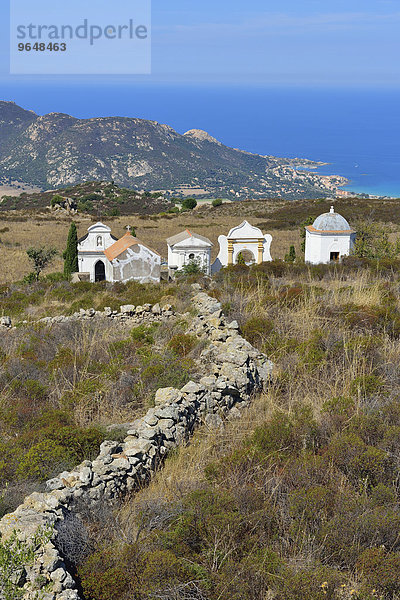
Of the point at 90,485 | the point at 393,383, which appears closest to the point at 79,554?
the point at 90,485

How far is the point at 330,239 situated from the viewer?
26.8 meters

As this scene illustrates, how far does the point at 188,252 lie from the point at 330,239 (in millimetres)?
7733

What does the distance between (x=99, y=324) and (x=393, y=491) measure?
27.8 feet

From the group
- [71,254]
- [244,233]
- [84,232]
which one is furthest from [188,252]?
[84,232]

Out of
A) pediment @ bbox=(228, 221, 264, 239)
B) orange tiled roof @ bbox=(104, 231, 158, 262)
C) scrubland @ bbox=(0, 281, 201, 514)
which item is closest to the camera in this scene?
scrubland @ bbox=(0, 281, 201, 514)

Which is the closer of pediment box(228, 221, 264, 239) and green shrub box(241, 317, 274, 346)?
green shrub box(241, 317, 274, 346)

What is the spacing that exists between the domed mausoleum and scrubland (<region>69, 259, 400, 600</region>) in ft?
66.4

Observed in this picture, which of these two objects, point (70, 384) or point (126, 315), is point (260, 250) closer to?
point (126, 315)

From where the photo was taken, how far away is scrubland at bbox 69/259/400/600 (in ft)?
11.5

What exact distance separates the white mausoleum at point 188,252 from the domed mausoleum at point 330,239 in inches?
229

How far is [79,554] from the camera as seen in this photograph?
12.0 feet

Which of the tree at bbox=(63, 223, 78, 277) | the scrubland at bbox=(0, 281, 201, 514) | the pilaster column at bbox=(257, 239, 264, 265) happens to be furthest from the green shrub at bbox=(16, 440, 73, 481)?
the pilaster column at bbox=(257, 239, 264, 265)

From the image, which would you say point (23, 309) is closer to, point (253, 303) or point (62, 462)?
point (253, 303)

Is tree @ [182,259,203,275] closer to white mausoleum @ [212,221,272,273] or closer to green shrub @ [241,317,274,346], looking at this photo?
white mausoleum @ [212,221,272,273]
